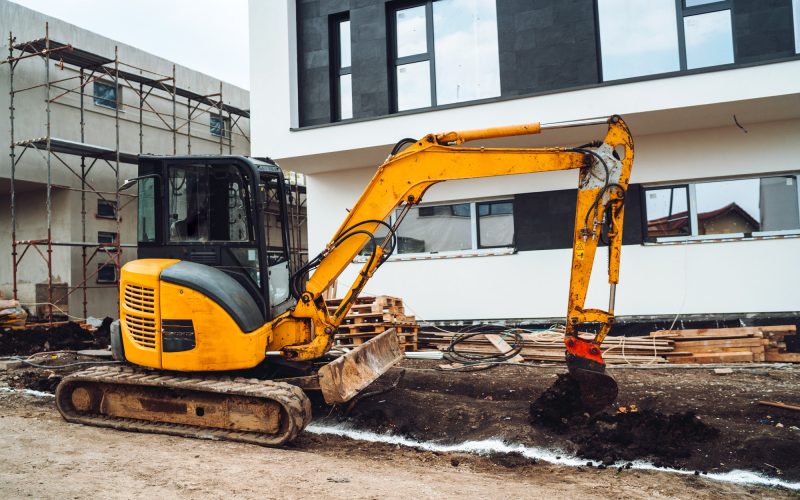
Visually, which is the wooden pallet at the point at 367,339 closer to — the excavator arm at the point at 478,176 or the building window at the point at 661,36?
the excavator arm at the point at 478,176

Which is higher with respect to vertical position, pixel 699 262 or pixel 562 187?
pixel 562 187

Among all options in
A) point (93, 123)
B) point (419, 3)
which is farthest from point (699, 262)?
point (93, 123)

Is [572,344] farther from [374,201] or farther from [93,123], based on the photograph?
[93,123]

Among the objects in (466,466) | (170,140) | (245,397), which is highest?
(170,140)

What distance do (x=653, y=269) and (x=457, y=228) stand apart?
12.8 ft

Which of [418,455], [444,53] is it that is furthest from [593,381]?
[444,53]

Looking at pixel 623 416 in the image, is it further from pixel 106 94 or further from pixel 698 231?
pixel 106 94

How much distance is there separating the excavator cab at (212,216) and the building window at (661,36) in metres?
7.79

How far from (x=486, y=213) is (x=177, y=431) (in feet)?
26.0

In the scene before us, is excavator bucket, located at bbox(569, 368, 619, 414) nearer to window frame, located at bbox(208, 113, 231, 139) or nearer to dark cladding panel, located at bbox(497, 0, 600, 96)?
dark cladding panel, located at bbox(497, 0, 600, 96)

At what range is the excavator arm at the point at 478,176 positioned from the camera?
626cm

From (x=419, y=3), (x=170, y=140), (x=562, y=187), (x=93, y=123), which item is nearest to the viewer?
(x=562, y=187)

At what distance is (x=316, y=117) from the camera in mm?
13820

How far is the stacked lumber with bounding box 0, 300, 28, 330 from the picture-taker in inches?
614
